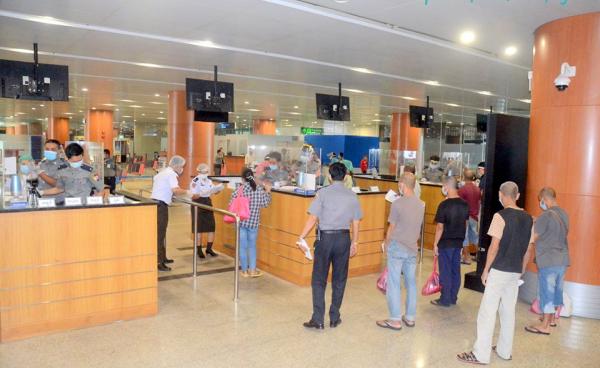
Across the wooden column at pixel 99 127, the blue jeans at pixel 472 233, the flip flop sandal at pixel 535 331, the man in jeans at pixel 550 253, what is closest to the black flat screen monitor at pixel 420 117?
the blue jeans at pixel 472 233

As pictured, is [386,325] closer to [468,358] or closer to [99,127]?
[468,358]

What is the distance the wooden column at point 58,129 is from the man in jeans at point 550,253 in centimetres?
2627

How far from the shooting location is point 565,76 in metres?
5.04

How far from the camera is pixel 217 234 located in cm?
766

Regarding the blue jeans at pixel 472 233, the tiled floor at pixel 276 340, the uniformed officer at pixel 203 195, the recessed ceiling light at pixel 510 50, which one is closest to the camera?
the tiled floor at pixel 276 340

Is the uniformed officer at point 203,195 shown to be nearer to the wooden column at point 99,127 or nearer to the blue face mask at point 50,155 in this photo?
the blue face mask at point 50,155

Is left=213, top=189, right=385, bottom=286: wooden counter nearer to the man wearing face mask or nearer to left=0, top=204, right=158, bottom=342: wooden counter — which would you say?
left=0, top=204, right=158, bottom=342: wooden counter

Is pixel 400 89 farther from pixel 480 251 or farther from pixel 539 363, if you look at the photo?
pixel 539 363

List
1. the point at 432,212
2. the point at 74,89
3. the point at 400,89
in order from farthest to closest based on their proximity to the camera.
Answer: the point at 74,89 → the point at 400,89 → the point at 432,212

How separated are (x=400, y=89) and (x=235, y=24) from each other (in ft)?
22.3

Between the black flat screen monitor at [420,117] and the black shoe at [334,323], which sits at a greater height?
the black flat screen monitor at [420,117]

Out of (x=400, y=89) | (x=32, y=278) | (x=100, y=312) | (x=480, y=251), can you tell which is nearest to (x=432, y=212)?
(x=480, y=251)

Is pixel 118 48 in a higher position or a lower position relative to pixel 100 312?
higher

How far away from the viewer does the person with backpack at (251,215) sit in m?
5.95
